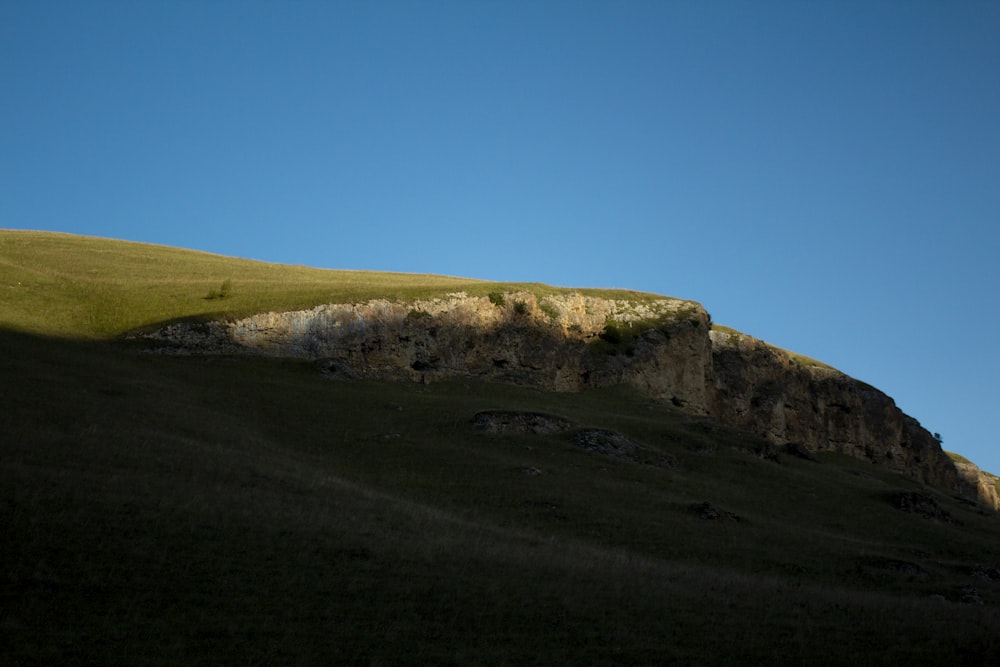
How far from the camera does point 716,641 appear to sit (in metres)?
19.1

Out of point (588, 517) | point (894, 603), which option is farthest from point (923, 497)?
point (894, 603)

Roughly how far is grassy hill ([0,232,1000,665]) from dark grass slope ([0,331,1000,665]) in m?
0.12

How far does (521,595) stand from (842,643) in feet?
26.3

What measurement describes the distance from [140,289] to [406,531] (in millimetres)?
55308

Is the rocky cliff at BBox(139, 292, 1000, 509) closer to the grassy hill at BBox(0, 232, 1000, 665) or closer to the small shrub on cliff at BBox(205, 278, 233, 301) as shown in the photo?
the grassy hill at BBox(0, 232, 1000, 665)

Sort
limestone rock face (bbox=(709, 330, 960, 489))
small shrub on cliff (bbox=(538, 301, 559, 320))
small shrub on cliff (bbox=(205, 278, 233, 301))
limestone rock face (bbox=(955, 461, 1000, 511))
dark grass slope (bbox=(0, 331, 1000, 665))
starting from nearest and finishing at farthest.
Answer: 1. dark grass slope (bbox=(0, 331, 1000, 665))
2. small shrub on cliff (bbox=(205, 278, 233, 301))
3. small shrub on cliff (bbox=(538, 301, 559, 320))
4. limestone rock face (bbox=(709, 330, 960, 489))
5. limestone rock face (bbox=(955, 461, 1000, 511))

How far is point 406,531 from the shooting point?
28.9 m

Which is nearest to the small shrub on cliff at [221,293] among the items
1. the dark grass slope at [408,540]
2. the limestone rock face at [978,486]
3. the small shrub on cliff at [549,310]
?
the dark grass slope at [408,540]

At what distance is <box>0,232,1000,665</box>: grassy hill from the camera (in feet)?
59.7

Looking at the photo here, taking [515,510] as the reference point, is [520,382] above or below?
above

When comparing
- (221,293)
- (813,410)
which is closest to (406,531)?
(221,293)

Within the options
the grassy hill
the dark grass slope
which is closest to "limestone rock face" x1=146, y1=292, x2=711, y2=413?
the grassy hill

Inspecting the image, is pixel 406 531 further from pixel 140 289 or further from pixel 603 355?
pixel 140 289

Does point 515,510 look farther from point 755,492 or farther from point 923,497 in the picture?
point 923,497
